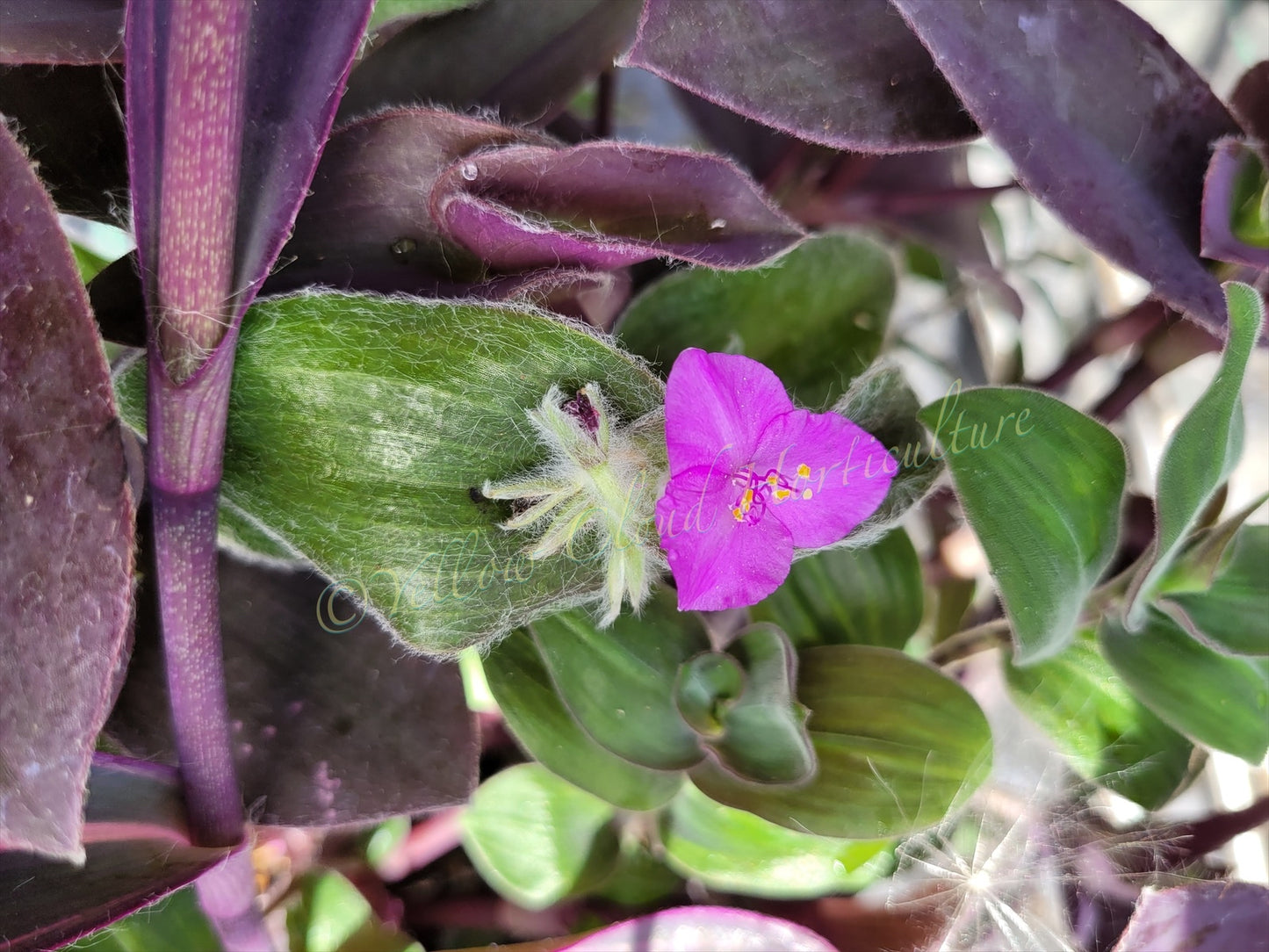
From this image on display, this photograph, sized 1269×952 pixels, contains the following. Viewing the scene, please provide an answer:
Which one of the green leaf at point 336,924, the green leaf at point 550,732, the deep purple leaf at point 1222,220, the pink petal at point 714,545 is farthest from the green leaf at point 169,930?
the deep purple leaf at point 1222,220

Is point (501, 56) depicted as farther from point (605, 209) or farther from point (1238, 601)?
point (1238, 601)

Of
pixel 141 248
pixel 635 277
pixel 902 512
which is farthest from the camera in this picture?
pixel 635 277

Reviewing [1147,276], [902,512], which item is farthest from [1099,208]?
[902,512]

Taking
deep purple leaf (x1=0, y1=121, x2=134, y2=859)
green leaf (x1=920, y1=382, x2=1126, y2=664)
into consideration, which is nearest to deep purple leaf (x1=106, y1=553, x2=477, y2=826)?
deep purple leaf (x1=0, y1=121, x2=134, y2=859)

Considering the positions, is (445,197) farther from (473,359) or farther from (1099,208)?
(1099,208)

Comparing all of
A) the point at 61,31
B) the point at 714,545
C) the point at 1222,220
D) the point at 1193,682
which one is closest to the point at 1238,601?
the point at 1193,682

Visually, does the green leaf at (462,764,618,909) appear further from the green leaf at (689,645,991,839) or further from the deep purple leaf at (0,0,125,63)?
the deep purple leaf at (0,0,125,63)

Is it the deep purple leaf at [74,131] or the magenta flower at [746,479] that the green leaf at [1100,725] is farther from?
the deep purple leaf at [74,131]
